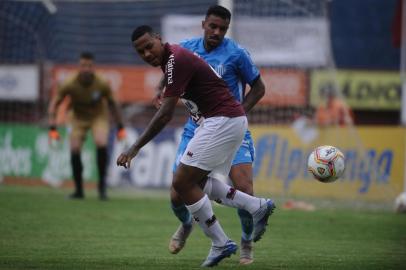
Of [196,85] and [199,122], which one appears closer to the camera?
[196,85]

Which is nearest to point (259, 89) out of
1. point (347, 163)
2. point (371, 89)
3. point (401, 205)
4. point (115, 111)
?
point (401, 205)

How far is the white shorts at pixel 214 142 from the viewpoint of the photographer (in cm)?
811

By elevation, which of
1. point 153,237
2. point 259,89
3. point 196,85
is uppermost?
point 196,85

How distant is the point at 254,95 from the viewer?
9344 mm

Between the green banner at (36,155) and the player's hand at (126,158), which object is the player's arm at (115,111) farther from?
the player's hand at (126,158)

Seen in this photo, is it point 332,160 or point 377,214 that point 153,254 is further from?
point 377,214

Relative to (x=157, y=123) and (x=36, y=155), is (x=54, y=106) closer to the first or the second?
(x=36, y=155)

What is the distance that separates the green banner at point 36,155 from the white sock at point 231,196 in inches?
457

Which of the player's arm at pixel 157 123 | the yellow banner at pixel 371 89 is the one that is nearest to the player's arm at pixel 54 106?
the player's arm at pixel 157 123

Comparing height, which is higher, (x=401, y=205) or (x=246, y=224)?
(x=246, y=224)

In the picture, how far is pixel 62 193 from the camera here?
1823 centimetres

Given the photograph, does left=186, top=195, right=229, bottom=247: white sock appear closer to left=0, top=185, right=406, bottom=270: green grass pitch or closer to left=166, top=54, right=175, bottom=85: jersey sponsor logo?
left=0, top=185, right=406, bottom=270: green grass pitch

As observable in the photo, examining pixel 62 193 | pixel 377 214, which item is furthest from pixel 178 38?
pixel 377 214

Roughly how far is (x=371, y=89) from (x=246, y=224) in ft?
60.0
